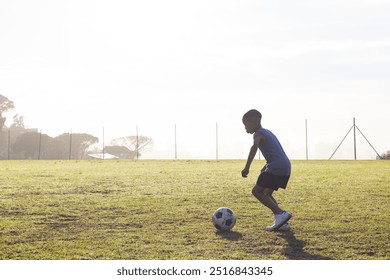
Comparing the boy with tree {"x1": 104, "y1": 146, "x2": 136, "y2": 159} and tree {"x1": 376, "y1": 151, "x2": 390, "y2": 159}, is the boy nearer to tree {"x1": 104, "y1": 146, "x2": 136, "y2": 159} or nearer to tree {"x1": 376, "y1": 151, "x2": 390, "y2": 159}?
tree {"x1": 376, "y1": 151, "x2": 390, "y2": 159}

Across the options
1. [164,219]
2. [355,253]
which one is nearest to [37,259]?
[164,219]

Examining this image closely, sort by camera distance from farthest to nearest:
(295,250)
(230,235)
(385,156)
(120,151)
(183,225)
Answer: (120,151) < (385,156) < (183,225) < (230,235) < (295,250)

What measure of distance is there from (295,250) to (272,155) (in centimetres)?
182

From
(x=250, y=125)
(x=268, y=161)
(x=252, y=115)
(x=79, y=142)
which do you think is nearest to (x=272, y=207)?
(x=268, y=161)

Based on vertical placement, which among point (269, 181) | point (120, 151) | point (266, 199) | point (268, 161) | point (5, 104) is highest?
point (5, 104)

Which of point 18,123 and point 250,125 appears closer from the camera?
point 250,125

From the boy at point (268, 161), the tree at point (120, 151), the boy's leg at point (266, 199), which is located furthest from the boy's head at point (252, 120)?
the tree at point (120, 151)

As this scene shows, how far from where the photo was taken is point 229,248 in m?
6.60

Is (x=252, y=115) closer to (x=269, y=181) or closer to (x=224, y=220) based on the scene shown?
(x=269, y=181)

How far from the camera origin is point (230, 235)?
24.6ft

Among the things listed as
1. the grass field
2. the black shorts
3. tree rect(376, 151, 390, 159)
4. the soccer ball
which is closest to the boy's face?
the black shorts

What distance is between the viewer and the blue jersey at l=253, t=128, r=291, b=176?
782cm

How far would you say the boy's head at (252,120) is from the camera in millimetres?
7789

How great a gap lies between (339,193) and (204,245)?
288 inches
